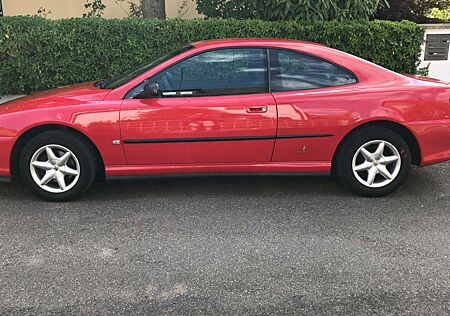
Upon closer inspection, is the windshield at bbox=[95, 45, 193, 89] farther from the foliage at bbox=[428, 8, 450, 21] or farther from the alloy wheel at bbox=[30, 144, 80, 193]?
the foliage at bbox=[428, 8, 450, 21]

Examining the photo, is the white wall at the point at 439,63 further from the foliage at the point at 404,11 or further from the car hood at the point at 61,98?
the car hood at the point at 61,98

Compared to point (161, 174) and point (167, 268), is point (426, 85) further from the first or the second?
point (167, 268)

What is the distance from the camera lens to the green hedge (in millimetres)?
6785

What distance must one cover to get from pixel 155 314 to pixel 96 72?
16.4 feet

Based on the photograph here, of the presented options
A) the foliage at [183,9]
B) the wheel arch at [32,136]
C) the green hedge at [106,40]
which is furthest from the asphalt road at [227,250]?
the foliage at [183,9]

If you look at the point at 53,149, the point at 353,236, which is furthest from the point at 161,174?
the point at 353,236

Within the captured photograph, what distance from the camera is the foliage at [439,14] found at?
1015cm

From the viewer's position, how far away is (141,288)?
296 centimetres

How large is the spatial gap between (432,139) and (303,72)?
1.32m

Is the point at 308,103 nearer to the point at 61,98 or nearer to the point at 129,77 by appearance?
the point at 129,77

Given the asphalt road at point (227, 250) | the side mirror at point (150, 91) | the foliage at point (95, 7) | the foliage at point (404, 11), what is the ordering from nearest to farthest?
the asphalt road at point (227, 250)
the side mirror at point (150, 91)
the foliage at point (95, 7)
the foliage at point (404, 11)

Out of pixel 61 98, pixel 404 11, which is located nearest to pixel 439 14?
pixel 404 11

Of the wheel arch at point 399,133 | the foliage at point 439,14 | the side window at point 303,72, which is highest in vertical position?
the foliage at point 439,14

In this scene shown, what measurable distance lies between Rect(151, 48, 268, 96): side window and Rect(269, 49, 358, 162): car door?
0.14 metres
